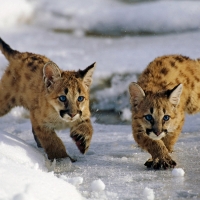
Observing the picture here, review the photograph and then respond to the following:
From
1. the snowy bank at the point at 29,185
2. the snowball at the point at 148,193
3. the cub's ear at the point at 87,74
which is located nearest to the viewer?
the snowy bank at the point at 29,185

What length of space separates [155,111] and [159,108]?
52 millimetres

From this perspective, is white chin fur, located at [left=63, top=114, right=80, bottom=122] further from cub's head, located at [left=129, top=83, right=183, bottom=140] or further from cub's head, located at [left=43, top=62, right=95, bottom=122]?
cub's head, located at [left=129, top=83, right=183, bottom=140]

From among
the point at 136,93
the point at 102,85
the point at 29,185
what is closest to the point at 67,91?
the point at 136,93

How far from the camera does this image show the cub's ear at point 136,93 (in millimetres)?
6237

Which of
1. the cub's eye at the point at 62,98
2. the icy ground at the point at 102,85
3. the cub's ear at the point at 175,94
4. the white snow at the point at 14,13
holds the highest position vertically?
the cub's ear at the point at 175,94

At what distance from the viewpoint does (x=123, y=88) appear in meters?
9.23

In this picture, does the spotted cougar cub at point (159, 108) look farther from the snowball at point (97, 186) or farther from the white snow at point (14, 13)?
the white snow at point (14, 13)

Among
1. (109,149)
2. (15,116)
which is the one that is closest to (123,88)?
(15,116)

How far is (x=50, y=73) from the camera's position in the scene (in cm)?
625

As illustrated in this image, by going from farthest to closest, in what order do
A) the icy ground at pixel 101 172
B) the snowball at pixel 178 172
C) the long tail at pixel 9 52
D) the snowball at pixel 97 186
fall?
the long tail at pixel 9 52 → the snowball at pixel 178 172 → the snowball at pixel 97 186 → the icy ground at pixel 101 172

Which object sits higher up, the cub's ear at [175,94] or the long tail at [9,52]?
the cub's ear at [175,94]

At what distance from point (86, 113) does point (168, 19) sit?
24.0 feet

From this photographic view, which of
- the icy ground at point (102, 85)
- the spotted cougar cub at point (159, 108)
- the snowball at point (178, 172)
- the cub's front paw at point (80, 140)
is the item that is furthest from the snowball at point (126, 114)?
the snowball at point (178, 172)

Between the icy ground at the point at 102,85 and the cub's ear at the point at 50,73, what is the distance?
0.66 metres
